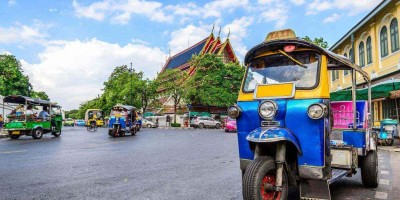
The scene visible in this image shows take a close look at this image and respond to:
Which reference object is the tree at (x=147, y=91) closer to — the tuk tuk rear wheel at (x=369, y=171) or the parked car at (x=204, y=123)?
the parked car at (x=204, y=123)

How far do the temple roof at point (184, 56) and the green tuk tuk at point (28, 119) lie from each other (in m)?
31.4

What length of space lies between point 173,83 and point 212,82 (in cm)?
511

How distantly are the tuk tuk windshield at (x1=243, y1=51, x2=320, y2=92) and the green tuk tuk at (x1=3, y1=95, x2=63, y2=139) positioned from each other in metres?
17.1

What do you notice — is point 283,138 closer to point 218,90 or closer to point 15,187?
point 15,187

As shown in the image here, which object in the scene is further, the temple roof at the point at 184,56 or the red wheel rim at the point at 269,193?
the temple roof at the point at 184,56

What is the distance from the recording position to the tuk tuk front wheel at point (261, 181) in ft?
11.4

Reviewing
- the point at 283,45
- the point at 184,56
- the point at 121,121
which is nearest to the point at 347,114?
the point at 283,45

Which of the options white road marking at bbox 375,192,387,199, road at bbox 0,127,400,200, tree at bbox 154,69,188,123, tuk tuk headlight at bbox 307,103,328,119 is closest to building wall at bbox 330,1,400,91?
road at bbox 0,127,400,200

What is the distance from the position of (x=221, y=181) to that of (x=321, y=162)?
2379 millimetres

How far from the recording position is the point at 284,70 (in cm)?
445

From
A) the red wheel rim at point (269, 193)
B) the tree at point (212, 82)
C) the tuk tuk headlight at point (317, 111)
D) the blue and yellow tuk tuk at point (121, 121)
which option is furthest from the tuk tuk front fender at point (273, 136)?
the tree at point (212, 82)

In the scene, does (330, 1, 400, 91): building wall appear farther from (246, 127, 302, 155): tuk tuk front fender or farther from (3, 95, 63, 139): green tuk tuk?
(3, 95, 63, 139): green tuk tuk

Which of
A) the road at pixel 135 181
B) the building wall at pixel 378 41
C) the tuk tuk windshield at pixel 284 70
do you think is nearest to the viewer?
the tuk tuk windshield at pixel 284 70

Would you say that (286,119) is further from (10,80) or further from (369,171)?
(10,80)
